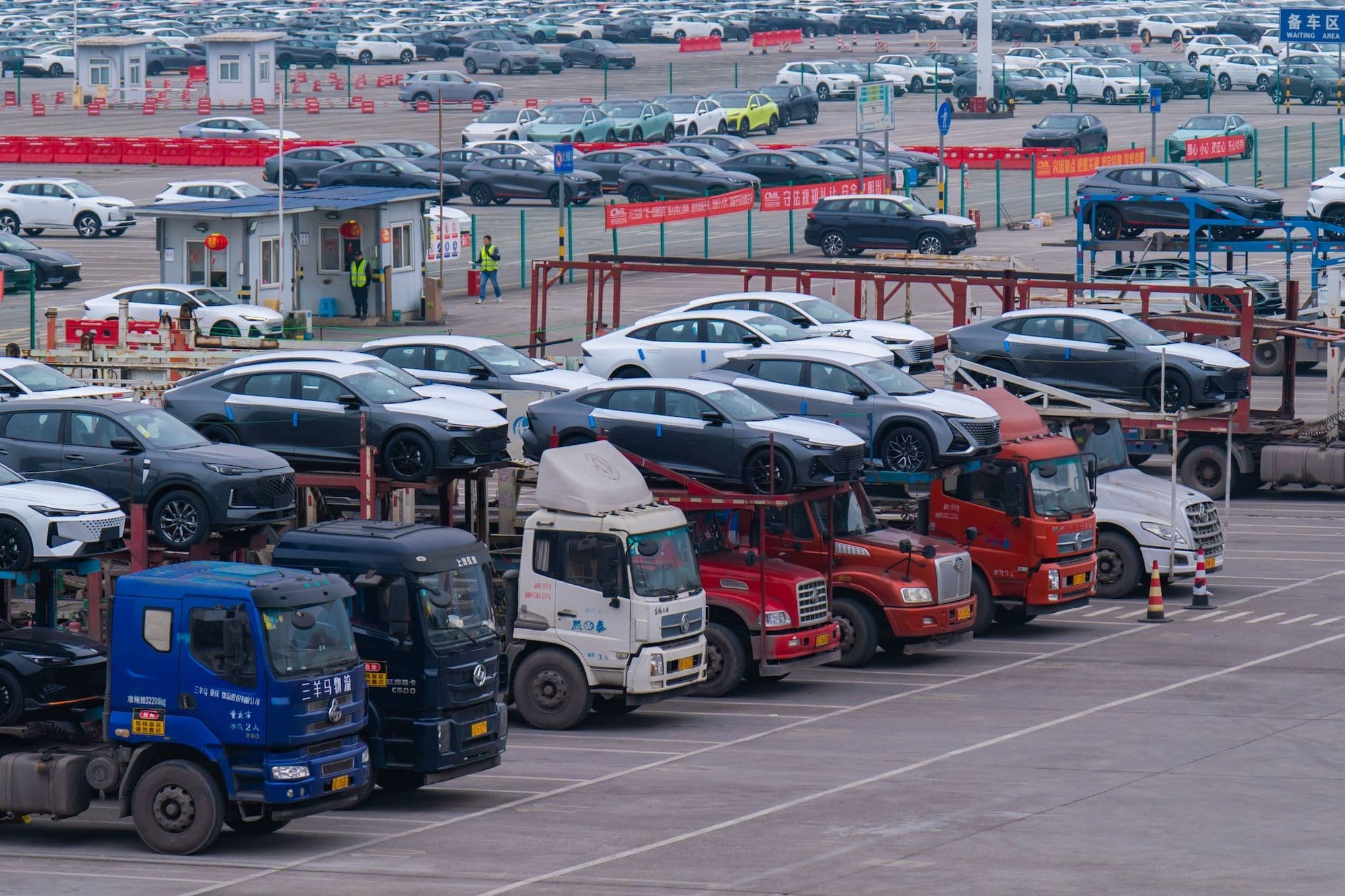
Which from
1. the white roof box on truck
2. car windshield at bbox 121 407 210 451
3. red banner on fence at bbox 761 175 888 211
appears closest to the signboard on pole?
red banner on fence at bbox 761 175 888 211

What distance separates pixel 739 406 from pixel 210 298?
59.2ft

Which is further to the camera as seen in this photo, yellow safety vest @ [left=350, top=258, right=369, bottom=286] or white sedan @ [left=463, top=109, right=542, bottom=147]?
white sedan @ [left=463, top=109, right=542, bottom=147]

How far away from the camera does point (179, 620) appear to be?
1598cm

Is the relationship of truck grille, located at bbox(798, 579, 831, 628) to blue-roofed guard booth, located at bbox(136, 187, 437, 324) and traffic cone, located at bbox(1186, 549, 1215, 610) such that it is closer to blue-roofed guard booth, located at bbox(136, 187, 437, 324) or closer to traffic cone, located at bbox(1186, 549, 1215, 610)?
traffic cone, located at bbox(1186, 549, 1215, 610)

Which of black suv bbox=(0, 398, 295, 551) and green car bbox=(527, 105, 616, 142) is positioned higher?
green car bbox=(527, 105, 616, 142)

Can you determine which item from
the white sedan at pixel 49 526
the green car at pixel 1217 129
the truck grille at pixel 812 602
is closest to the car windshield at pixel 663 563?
the truck grille at pixel 812 602

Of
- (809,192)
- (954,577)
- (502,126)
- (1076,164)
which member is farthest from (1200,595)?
(502,126)

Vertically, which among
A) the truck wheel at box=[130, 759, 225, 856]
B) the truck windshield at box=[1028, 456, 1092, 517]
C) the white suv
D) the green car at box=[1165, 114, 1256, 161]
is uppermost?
the green car at box=[1165, 114, 1256, 161]

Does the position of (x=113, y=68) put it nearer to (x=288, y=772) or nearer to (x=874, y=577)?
(x=874, y=577)

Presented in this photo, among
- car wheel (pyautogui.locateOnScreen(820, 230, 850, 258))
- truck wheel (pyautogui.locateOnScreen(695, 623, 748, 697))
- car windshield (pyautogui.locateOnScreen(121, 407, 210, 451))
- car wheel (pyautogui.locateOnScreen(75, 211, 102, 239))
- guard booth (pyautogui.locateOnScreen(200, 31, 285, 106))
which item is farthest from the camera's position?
guard booth (pyautogui.locateOnScreen(200, 31, 285, 106))

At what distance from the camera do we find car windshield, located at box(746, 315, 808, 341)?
1235 inches

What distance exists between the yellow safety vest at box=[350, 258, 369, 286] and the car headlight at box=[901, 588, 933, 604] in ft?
72.4

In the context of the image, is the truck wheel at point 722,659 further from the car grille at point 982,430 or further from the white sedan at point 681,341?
the white sedan at point 681,341

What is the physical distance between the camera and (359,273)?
43.0 metres
